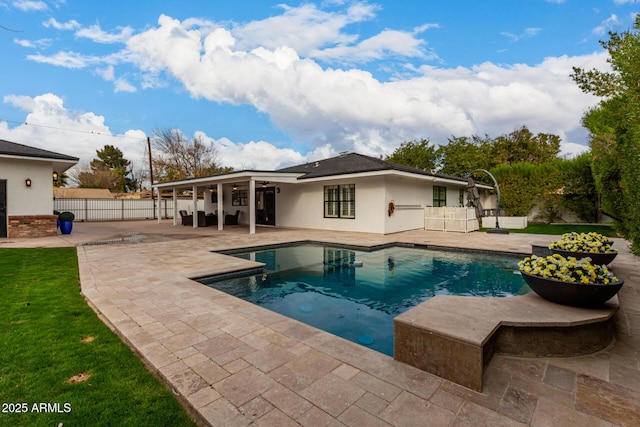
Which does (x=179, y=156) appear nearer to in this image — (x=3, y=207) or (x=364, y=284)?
(x=3, y=207)

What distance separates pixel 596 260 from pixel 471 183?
31.6 feet

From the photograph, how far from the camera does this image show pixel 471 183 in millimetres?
13461

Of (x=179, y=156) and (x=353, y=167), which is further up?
(x=179, y=156)

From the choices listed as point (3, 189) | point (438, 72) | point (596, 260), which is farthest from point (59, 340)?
point (438, 72)

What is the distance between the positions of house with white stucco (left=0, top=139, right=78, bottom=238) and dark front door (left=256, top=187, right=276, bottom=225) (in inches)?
328

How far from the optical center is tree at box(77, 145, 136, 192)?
33.9 metres

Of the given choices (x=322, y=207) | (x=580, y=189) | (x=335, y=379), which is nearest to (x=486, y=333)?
(x=335, y=379)

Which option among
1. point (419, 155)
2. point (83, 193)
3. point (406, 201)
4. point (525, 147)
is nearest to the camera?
point (406, 201)

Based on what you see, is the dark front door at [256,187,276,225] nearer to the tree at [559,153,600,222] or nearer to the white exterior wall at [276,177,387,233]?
the white exterior wall at [276,177,387,233]

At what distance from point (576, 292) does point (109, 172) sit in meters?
42.0

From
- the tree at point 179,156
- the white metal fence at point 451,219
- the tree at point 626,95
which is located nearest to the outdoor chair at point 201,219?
the white metal fence at point 451,219

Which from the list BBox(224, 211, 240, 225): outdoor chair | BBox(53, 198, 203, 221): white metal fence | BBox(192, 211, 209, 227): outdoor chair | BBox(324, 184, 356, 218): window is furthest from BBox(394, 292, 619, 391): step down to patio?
BBox(53, 198, 203, 221): white metal fence

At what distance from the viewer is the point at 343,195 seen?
13.3 meters

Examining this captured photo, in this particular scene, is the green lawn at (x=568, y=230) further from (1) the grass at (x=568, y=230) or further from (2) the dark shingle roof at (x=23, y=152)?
(2) the dark shingle roof at (x=23, y=152)
